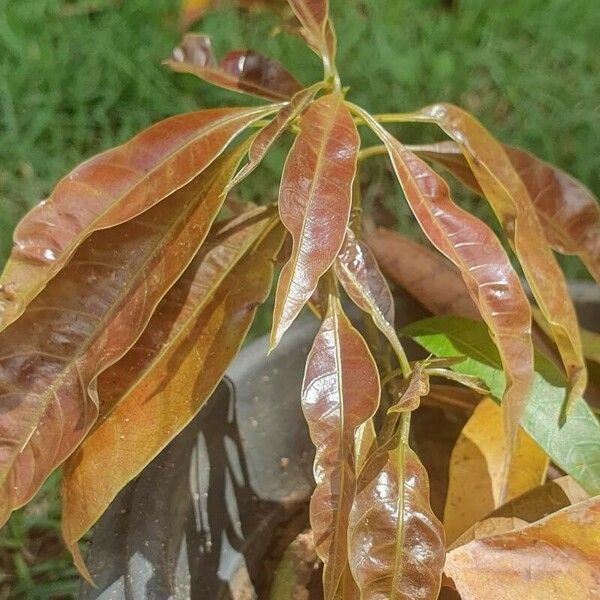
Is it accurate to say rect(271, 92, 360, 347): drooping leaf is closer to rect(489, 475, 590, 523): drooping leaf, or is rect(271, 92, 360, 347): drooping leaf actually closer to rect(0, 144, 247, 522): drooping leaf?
rect(0, 144, 247, 522): drooping leaf

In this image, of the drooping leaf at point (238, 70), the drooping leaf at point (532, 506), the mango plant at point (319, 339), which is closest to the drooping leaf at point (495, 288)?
the mango plant at point (319, 339)

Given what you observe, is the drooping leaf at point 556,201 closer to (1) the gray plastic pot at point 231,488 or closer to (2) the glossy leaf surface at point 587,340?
(2) the glossy leaf surface at point 587,340

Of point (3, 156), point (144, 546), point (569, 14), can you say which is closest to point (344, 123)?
point (144, 546)

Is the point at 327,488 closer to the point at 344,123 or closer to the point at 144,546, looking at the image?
the point at 144,546

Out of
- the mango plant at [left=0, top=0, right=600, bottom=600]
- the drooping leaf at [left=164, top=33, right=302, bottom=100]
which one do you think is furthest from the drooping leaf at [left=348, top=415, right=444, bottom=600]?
the drooping leaf at [left=164, top=33, right=302, bottom=100]

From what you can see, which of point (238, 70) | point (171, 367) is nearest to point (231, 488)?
point (171, 367)

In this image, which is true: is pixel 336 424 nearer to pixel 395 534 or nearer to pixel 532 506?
pixel 395 534

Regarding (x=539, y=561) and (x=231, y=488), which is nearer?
(x=539, y=561)
